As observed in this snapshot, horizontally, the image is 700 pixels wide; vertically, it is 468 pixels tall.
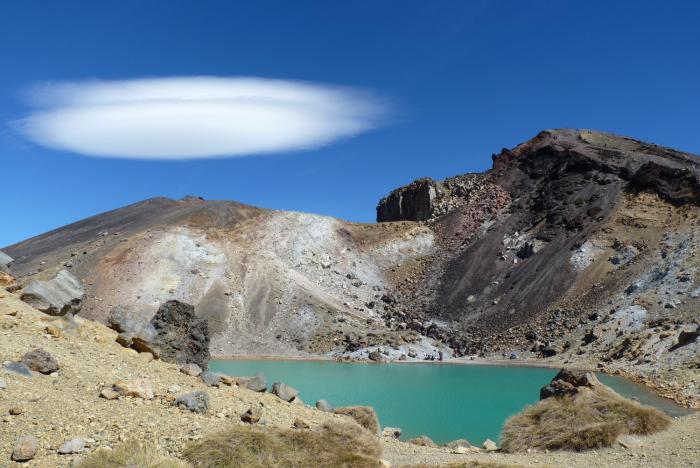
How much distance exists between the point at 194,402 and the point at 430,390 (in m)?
25.9

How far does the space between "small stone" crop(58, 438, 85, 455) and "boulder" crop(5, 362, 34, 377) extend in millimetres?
2463

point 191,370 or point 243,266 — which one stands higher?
point 243,266

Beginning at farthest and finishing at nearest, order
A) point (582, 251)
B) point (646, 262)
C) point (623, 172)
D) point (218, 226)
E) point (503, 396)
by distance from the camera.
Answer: point (218, 226), point (623, 172), point (582, 251), point (646, 262), point (503, 396)

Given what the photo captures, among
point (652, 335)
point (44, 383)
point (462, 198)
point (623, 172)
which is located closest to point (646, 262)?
point (652, 335)

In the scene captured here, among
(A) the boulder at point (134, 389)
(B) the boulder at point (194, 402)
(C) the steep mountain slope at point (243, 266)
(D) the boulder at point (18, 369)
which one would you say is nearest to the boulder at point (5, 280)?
(D) the boulder at point (18, 369)

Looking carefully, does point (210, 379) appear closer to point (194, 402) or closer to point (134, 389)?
point (194, 402)

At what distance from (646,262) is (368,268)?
34012 mm

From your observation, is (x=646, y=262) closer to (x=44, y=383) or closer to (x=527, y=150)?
(x=527, y=150)

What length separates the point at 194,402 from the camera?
11625 millimetres

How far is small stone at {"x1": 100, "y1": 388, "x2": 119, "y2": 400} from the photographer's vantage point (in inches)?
422

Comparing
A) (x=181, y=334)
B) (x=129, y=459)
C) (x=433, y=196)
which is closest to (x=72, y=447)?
(x=129, y=459)

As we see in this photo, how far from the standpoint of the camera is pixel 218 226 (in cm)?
7944

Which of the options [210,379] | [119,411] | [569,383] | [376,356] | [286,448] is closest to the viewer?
Result: [119,411]

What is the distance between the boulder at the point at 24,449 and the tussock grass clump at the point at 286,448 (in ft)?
7.26
